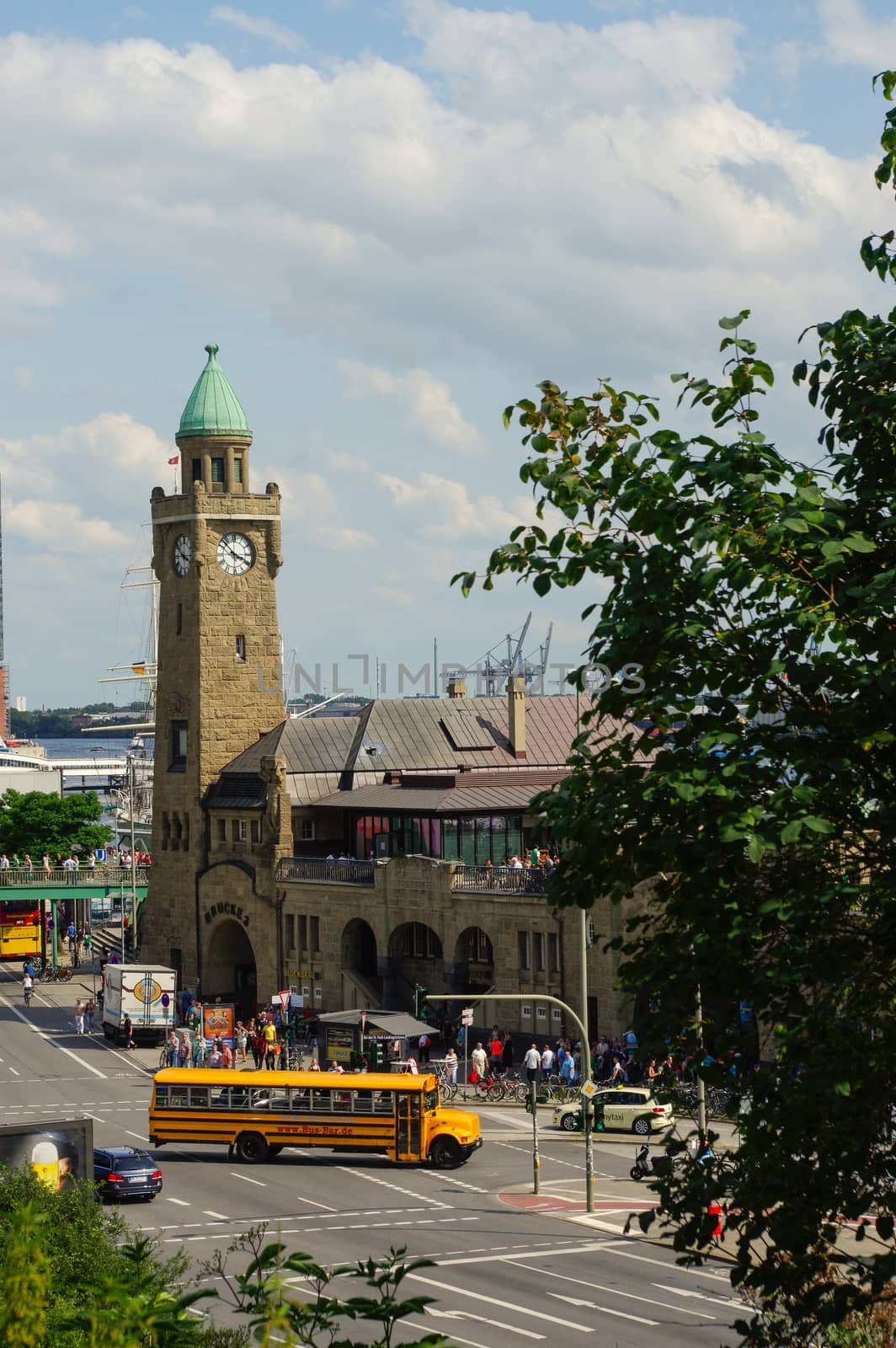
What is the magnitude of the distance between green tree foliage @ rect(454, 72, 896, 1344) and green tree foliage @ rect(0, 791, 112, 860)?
9100 centimetres

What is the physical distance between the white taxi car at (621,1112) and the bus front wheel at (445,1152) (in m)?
3.93

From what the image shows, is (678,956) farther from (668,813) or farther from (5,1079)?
(5,1079)

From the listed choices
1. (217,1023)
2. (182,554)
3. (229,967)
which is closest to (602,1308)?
(217,1023)

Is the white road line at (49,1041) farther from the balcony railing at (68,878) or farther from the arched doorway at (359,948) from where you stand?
the arched doorway at (359,948)

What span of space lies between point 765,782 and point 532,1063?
4300cm

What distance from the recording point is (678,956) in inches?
564

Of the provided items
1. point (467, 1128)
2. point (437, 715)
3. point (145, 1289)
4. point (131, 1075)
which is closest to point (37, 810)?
point (437, 715)

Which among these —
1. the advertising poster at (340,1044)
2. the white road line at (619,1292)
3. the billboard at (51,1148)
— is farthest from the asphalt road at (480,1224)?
the advertising poster at (340,1044)

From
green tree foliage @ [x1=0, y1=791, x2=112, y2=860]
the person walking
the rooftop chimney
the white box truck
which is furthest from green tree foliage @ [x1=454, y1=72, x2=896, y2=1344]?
green tree foliage @ [x1=0, y1=791, x2=112, y2=860]

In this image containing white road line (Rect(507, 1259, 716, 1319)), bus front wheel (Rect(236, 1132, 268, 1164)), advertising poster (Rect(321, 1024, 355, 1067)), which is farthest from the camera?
advertising poster (Rect(321, 1024, 355, 1067))

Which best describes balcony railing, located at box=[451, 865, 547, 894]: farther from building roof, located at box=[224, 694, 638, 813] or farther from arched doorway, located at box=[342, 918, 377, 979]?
building roof, located at box=[224, 694, 638, 813]

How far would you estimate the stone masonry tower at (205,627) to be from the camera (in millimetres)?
79000

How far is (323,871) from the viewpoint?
71750 mm

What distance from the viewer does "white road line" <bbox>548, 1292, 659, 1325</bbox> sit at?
31062mm
